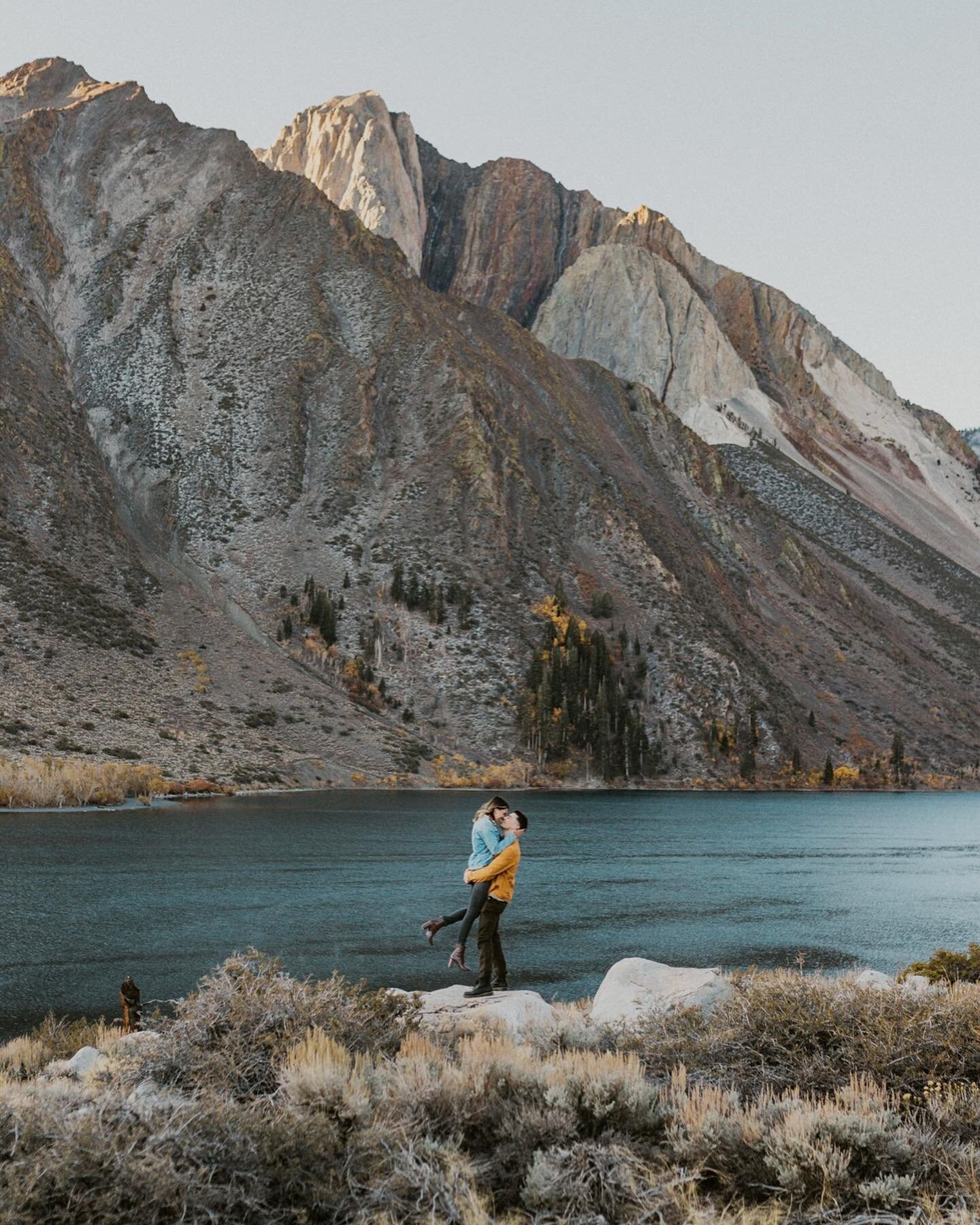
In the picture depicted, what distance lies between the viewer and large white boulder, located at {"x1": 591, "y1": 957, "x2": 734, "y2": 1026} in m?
10.7

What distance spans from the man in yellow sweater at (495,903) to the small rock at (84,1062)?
14.6 ft

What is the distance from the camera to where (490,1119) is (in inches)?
254

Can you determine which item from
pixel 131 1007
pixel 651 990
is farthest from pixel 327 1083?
pixel 651 990

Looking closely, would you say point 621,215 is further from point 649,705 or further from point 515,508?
point 649,705

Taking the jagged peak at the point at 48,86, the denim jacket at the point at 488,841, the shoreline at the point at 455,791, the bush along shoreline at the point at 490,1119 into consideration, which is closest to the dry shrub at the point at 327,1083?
the bush along shoreline at the point at 490,1119

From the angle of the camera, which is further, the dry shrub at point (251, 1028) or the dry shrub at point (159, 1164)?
the dry shrub at point (251, 1028)

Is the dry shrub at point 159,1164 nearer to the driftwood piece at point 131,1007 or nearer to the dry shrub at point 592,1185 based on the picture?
the dry shrub at point 592,1185

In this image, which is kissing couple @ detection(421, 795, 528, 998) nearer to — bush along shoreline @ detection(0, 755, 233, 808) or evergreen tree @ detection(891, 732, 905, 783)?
bush along shoreline @ detection(0, 755, 233, 808)

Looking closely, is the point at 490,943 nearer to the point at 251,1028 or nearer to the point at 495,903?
the point at 495,903

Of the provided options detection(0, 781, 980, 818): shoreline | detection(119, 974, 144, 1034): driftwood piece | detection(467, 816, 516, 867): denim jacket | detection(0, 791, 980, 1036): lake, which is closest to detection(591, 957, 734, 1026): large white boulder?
detection(0, 791, 980, 1036): lake

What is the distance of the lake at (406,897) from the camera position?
17469 mm

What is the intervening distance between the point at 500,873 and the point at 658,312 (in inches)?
6331

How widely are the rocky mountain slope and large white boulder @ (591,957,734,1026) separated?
15041 cm

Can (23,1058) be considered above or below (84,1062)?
below
